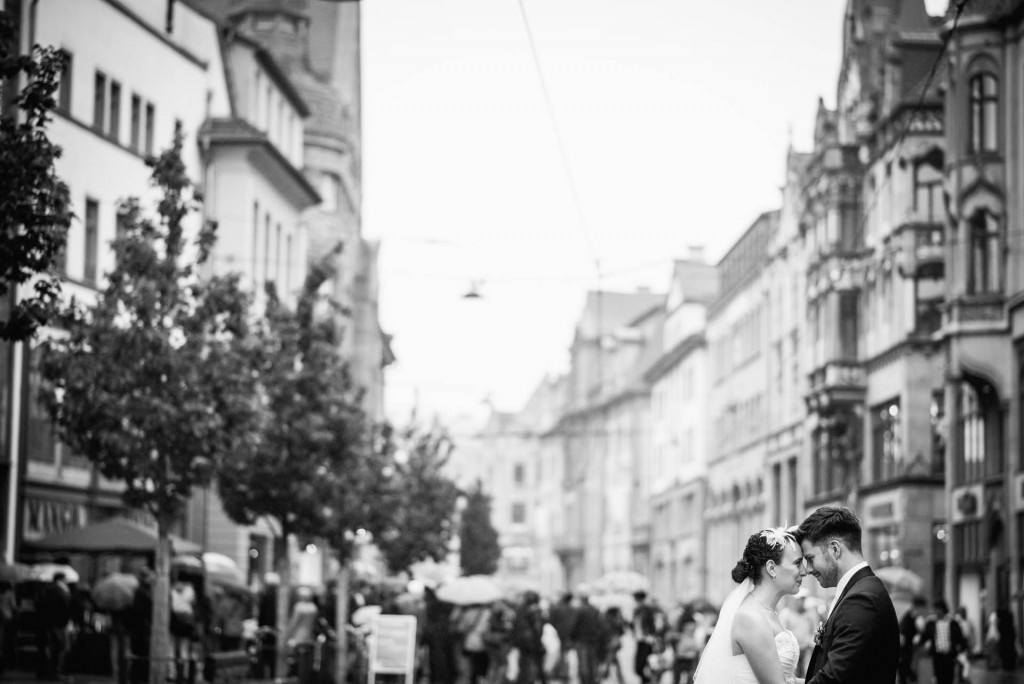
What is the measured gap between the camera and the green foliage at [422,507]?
211 ft

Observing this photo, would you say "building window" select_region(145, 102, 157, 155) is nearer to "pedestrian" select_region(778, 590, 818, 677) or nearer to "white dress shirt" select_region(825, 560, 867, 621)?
"pedestrian" select_region(778, 590, 818, 677)

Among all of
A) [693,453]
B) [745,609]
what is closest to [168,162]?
[745,609]

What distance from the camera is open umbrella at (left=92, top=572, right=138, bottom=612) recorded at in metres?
31.1

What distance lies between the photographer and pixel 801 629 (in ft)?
107

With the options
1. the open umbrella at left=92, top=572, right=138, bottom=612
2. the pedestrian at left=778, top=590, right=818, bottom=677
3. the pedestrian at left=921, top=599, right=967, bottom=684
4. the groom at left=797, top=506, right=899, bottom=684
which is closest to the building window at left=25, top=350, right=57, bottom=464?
the open umbrella at left=92, top=572, right=138, bottom=612

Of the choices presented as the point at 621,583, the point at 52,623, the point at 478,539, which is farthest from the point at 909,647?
the point at 478,539

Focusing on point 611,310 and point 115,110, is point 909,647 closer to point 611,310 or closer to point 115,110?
point 115,110

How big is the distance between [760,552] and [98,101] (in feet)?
127

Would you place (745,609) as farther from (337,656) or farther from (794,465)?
(794,465)

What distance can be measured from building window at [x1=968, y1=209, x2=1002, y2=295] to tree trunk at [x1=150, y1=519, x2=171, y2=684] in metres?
26.2

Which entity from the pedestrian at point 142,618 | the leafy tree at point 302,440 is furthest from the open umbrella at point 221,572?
the pedestrian at point 142,618

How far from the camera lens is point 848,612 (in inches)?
316

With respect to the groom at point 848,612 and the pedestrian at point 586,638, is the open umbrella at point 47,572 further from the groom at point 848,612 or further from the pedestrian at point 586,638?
the groom at point 848,612

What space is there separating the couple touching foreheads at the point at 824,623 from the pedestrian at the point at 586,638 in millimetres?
27673
